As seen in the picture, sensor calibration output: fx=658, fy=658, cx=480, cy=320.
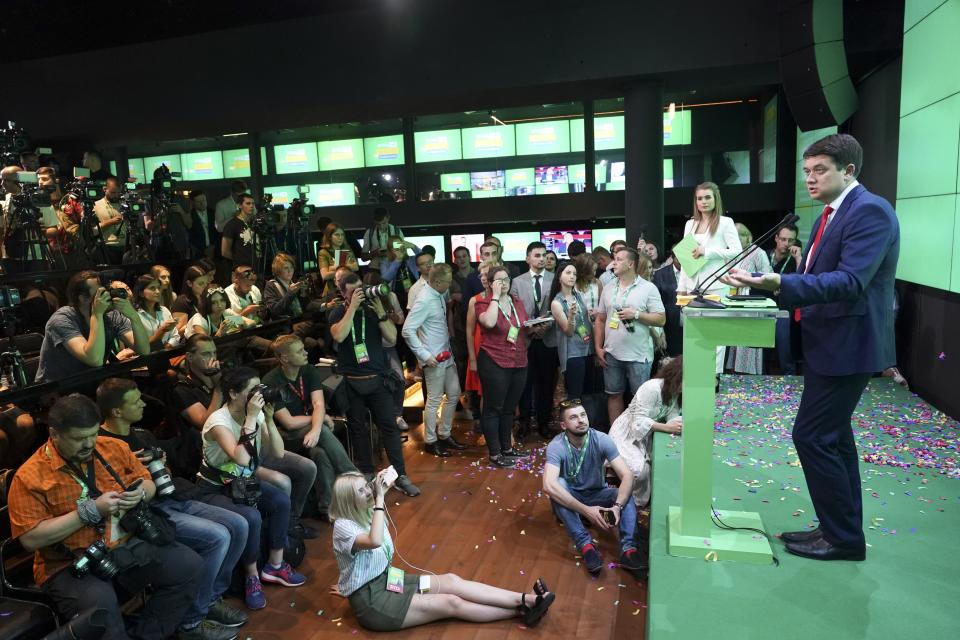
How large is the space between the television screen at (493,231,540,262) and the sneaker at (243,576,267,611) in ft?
24.8

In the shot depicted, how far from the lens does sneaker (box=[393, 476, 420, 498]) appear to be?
446 cm

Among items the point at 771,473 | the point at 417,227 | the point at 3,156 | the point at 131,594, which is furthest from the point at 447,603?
the point at 417,227

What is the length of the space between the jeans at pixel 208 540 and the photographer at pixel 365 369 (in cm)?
135

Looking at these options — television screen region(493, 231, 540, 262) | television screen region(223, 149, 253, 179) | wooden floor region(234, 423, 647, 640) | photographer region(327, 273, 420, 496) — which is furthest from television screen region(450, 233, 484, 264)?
photographer region(327, 273, 420, 496)

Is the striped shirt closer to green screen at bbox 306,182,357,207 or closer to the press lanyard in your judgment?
the press lanyard

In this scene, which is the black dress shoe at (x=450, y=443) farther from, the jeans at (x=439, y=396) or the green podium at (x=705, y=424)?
the green podium at (x=705, y=424)

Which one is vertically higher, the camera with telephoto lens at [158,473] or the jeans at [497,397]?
the camera with telephoto lens at [158,473]

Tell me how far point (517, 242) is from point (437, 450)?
18.8 ft

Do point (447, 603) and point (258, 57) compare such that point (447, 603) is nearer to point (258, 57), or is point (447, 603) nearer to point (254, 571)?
point (254, 571)

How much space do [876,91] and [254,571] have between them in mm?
6385

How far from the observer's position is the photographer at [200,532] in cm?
295

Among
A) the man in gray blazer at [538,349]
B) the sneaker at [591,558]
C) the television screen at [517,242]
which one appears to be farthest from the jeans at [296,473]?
the television screen at [517,242]

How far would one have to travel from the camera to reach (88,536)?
8.91 feet

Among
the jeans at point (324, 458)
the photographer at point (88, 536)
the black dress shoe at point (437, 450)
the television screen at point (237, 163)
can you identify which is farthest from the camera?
the television screen at point (237, 163)
